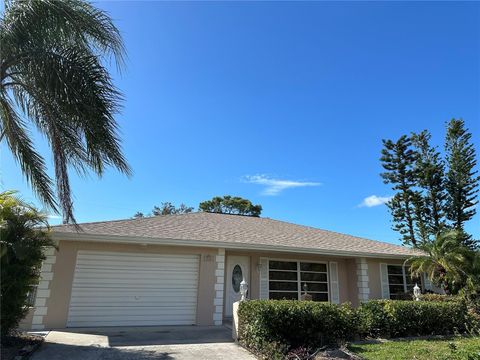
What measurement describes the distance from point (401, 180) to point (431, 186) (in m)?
2.53

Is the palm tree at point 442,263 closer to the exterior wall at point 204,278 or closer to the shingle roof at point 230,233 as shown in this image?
the shingle roof at point 230,233

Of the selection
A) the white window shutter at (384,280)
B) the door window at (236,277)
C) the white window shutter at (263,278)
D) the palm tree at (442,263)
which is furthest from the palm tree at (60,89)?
the palm tree at (442,263)

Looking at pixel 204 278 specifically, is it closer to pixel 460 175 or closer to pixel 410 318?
pixel 410 318

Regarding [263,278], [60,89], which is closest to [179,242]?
[263,278]

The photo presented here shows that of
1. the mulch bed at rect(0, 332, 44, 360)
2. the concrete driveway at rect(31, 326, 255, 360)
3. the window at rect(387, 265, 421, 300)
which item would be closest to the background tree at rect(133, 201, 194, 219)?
the window at rect(387, 265, 421, 300)

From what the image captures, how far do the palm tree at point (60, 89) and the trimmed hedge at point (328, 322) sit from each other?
181 inches

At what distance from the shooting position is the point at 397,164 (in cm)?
3089

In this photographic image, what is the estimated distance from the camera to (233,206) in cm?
4247

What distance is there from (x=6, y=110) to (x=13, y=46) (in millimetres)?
1618

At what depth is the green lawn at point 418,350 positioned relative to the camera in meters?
6.94

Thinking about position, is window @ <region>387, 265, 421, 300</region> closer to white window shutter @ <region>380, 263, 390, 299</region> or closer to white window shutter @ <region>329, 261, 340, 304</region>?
white window shutter @ <region>380, 263, 390, 299</region>

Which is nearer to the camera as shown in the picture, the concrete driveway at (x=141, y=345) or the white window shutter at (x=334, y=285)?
the concrete driveway at (x=141, y=345)

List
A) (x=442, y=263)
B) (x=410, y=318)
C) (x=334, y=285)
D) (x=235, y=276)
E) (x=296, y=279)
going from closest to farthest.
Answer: (x=410, y=318) < (x=235, y=276) < (x=296, y=279) < (x=334, y=285) < (x=442, y=263)

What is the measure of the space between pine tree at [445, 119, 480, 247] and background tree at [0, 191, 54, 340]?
28431 mm
